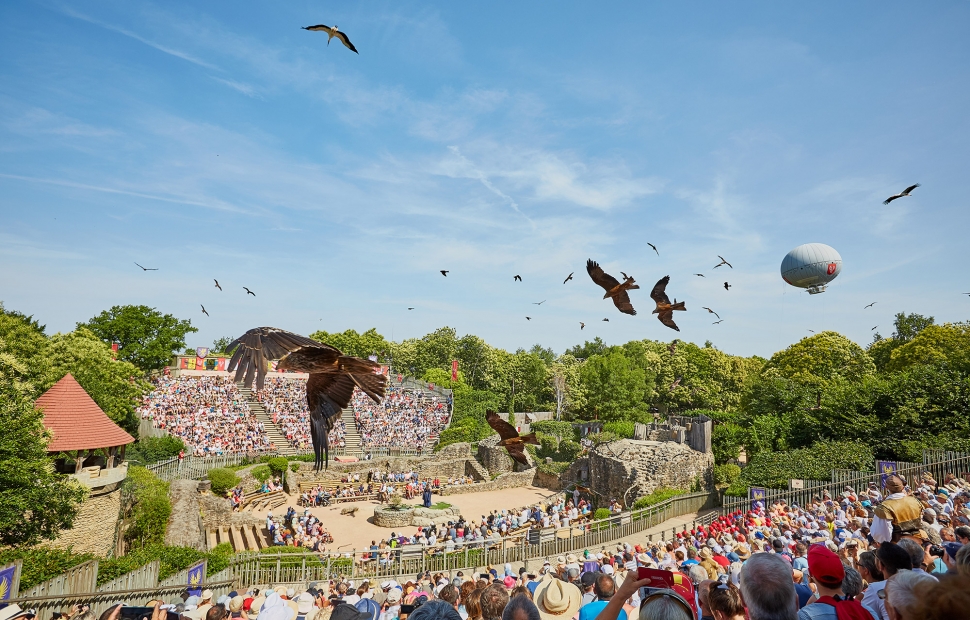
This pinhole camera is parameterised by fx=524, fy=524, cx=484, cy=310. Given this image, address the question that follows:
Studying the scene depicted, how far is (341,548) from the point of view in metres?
19.7

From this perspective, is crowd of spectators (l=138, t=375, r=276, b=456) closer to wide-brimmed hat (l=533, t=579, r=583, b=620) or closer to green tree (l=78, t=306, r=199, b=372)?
green tree (l=78, t=306, r=199, b=372)

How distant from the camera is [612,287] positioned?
7629 millimetres

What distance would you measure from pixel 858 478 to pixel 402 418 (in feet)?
99.7

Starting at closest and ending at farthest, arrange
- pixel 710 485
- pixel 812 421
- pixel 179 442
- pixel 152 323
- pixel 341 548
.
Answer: pixel 341 548
pixel 812 421
pixel 710 485
pixel 179 442
pixel 152 323

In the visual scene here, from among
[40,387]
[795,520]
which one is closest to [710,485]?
[795,520]

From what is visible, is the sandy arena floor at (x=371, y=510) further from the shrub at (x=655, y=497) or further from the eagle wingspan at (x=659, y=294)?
the eagle wingspan at (x=659, y=294)

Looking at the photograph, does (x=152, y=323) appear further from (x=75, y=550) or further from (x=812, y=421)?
(x=812, y=421)

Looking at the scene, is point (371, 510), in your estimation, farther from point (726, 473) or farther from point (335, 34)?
point (335, 34)

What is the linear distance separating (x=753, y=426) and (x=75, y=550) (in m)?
28.7

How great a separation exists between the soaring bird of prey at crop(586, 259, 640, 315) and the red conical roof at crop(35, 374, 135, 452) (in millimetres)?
15998

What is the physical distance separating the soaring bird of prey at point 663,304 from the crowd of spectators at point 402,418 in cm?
2962

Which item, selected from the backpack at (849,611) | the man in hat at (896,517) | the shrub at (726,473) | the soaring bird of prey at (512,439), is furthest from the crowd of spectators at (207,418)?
the backpack at (849,611)

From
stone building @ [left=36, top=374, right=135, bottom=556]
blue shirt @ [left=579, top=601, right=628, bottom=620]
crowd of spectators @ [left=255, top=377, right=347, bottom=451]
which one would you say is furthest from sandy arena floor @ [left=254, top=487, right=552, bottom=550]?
blue shirt @ [left=579, top=601, right=628, bottom=620]

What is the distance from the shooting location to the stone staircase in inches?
1259
